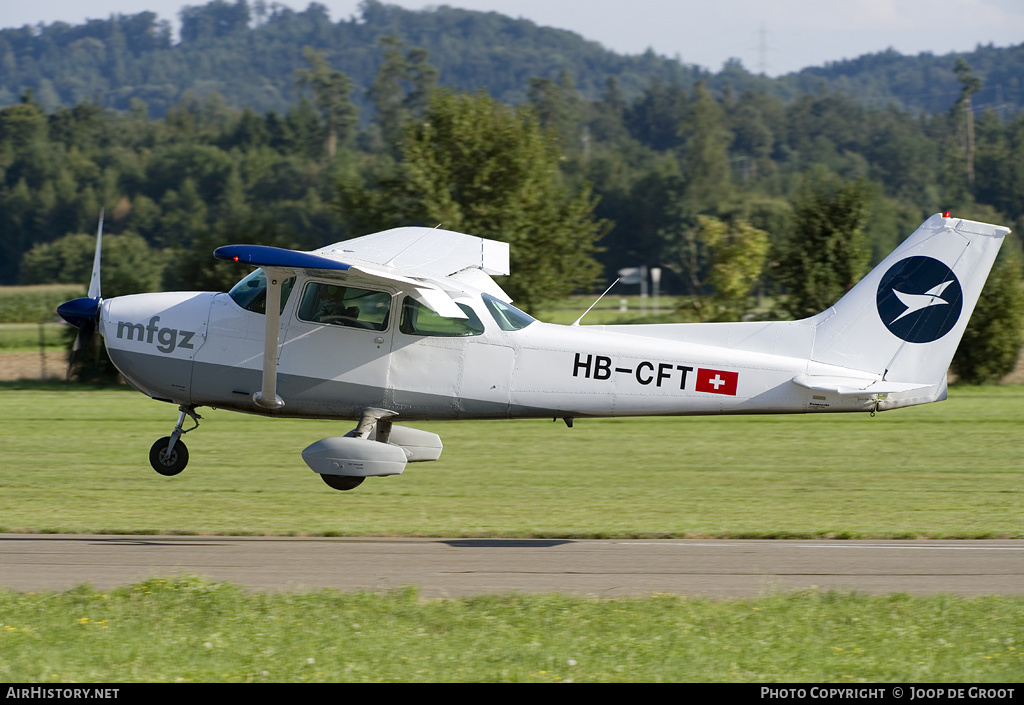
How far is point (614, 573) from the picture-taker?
1037 centimetres

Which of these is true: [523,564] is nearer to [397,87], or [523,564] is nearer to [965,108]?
[397,87]

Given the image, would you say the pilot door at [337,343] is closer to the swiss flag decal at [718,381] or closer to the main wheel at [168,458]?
the main wheel at [168,458]

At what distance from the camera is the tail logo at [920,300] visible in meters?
12.0

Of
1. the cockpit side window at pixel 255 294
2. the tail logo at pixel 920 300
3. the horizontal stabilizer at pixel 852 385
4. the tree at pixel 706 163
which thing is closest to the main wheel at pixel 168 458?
the cockpit side window at pixel 255 294

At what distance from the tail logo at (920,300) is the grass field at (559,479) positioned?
93.2 inches

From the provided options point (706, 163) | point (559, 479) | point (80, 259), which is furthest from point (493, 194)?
point (706, 163)

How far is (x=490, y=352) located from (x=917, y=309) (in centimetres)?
460

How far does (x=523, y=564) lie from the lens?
10.9m

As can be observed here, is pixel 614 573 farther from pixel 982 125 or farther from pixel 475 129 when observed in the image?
pixel 982 125

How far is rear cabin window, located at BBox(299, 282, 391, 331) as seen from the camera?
1230 centimetres

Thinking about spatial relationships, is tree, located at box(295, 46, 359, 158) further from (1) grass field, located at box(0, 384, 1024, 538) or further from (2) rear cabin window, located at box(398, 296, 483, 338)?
(2) rear cabin window, located at box(398, 296, 483, 338)

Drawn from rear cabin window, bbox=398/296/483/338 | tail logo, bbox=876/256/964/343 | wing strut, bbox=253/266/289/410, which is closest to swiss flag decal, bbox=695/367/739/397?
tail logo, bbox=876/256/964/343
